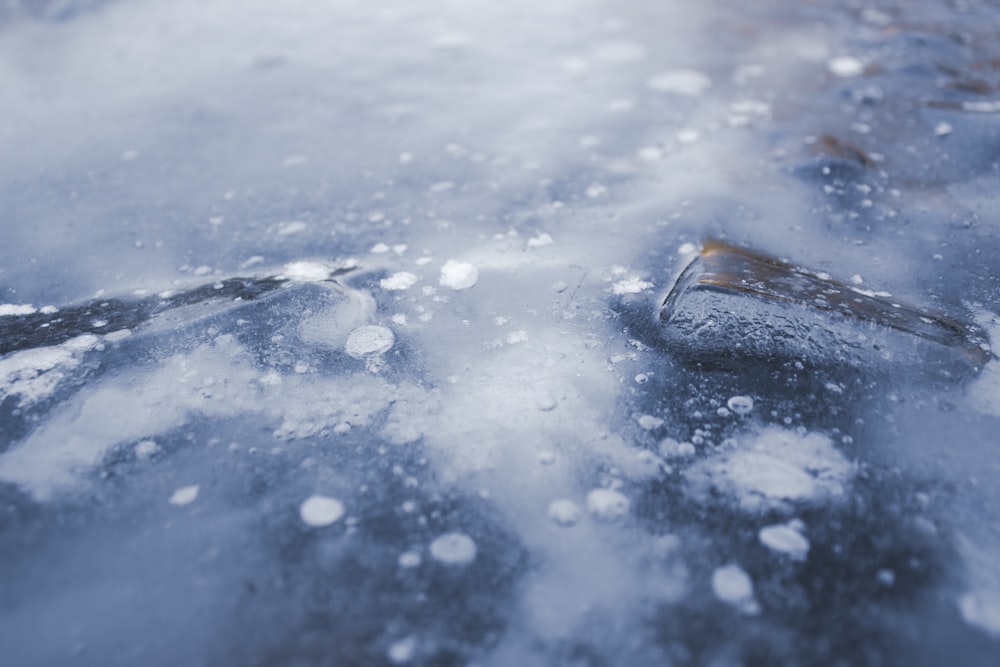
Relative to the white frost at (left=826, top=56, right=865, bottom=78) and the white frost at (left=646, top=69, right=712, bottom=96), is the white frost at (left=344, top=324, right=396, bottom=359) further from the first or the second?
the white frost at (left=826, top=56, right=865, bottom=78)

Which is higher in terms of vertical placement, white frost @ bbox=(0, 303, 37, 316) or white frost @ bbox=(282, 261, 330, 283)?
white frost @ bbox=(0, 303, 37, 316)

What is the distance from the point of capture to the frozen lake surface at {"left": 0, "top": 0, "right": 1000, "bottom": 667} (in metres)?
1.55

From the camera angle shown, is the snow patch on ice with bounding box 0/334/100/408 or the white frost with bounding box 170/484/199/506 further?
the snow patch on ice with bounding box 0/334/100/408

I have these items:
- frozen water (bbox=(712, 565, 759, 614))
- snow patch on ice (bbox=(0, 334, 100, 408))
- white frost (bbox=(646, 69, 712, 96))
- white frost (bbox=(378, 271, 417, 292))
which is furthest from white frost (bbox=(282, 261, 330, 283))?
white frost (bbox=(646, 69, 712, 96))

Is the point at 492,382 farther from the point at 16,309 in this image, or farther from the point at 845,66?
the point at 845,66

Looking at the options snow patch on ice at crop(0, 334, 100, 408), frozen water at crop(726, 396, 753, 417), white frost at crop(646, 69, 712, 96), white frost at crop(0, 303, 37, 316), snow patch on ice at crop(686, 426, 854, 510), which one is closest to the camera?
snow patch on ice at crop(686, 426, 854, 510)

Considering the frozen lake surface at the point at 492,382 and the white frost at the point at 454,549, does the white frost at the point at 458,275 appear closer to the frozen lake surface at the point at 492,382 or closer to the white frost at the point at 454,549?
the frozen lake surface at the point at 492,382

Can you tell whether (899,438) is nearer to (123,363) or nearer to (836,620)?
(836,620)

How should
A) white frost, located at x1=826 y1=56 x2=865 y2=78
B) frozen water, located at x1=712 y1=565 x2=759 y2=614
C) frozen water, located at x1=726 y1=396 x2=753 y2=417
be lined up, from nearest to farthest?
frozen water, located at x1=712 y1=565 x2=759 y2=614 < frozen water, located at x1=726 y1=396 x2=753 y2=417 < white frost, located at x1=826 y1=56 x2=865 y2=78

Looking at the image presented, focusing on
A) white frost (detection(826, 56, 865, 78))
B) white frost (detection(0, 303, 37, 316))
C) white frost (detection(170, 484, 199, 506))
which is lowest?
white frost (detection(170, 484, 199, 506))

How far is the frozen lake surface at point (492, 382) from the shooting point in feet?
5.09

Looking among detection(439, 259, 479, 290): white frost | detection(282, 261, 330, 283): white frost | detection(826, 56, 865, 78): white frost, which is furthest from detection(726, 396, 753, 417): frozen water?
detection(826, 56, 865, 78): white frost

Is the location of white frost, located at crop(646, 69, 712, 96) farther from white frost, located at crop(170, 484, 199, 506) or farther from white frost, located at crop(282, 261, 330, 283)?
white frost, located at crop(170, 484, 199, 506)

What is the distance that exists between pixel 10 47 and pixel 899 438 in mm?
6012
